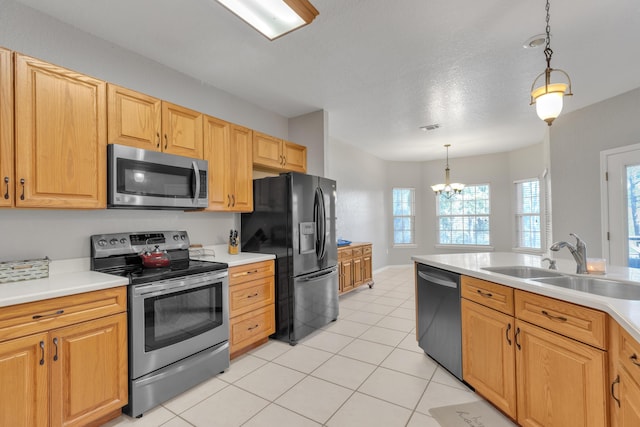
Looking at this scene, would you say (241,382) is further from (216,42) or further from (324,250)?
(216,42)

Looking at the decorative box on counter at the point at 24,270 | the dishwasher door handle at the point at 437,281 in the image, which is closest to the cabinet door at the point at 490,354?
the dishwasher door handle at the point at 437,281

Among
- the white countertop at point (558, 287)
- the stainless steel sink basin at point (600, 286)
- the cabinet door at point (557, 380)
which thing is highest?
the white countertop at point (558, 287)

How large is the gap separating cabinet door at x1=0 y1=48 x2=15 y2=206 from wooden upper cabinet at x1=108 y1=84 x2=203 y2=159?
0.51m

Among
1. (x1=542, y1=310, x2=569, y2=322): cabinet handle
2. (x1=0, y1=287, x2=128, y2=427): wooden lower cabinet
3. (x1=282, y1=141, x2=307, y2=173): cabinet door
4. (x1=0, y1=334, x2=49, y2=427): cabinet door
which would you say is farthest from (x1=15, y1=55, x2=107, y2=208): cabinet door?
(x1=542, y1=310, x2=569, y2=322): cabinet handle

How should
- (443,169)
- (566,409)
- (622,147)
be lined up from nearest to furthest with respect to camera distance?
1. (566,409)
2. (622,147)
3. (443,169)

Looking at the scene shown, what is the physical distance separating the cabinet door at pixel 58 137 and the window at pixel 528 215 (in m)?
7.18

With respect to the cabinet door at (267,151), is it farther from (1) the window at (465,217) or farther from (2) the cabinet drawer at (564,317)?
(1) the window at (465,217)

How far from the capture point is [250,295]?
283 centimetres

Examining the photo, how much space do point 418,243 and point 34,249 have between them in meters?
7.17

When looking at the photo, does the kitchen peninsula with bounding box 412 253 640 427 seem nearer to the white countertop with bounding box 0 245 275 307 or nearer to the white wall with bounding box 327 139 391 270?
the white countertop with bounding box 0 245 275 307

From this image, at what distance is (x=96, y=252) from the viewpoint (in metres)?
2.22

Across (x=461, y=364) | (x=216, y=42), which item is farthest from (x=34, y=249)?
(x=461, y=364)

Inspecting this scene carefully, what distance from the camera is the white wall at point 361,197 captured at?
5.56 meters

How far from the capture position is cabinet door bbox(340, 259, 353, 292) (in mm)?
4713
